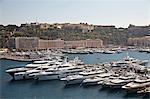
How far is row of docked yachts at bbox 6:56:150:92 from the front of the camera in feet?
17.5

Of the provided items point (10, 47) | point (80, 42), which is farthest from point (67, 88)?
point (80, 42)

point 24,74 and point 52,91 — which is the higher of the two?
point 24,74

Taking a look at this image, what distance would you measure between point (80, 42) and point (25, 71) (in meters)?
8.26

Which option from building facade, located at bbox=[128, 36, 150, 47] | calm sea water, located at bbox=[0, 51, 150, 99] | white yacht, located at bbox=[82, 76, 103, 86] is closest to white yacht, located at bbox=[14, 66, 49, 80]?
calm sea water, located at bbox=[0, 51, 150, 99]

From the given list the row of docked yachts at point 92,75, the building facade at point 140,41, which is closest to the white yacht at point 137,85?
the row of docked yachts at point 92,75

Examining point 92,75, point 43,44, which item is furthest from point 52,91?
point 43,44

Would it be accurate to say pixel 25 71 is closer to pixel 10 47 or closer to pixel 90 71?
pixel 90 71

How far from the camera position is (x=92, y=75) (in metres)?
6.11

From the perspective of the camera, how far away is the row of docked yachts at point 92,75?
534 cm

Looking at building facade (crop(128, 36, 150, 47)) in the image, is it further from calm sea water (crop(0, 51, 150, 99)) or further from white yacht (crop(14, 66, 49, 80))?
calm sea water (crop(0, 51, 150, 99))

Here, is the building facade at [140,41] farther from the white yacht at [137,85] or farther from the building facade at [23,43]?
the white yacht at [137,85]

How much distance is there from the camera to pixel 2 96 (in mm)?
4984

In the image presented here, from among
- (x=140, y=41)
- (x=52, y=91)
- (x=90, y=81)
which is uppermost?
(x=140, y=41)

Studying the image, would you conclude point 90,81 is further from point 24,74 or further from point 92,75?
point 24,74
